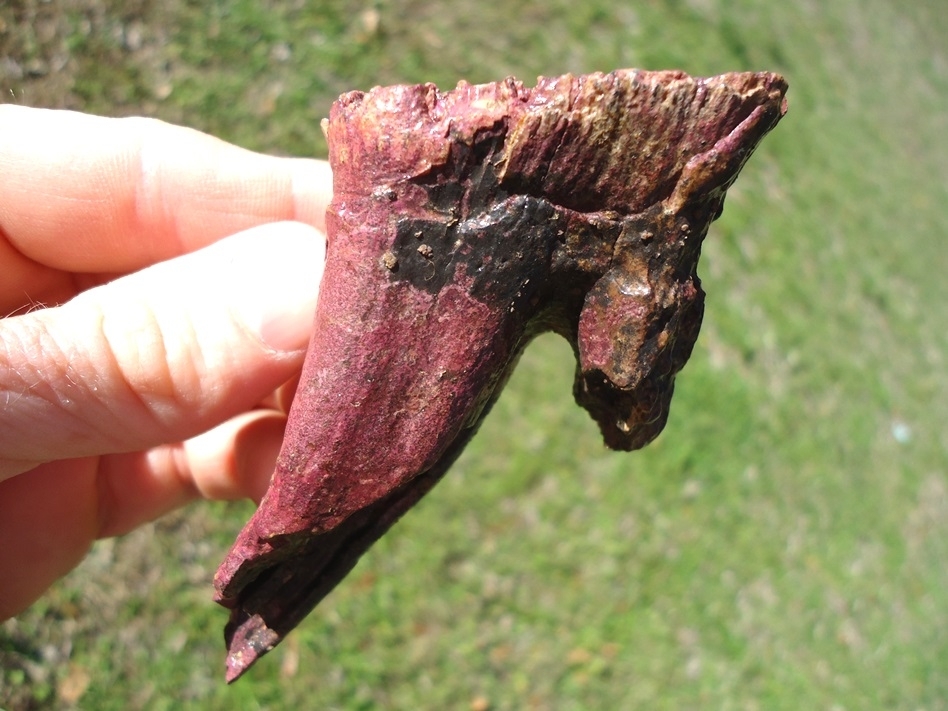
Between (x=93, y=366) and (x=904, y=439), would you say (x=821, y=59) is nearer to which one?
(x=904, y=439)

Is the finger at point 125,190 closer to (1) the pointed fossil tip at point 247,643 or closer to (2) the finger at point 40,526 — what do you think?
(2) the finger at point 40,526

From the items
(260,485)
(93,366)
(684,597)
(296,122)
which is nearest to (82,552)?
(260,485)

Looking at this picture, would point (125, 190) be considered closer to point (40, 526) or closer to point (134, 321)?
point (134, 321)

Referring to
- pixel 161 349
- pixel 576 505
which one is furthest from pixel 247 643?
pixel 576 505

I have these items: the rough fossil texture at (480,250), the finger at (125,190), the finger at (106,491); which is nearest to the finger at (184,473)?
the finger at (106,491)

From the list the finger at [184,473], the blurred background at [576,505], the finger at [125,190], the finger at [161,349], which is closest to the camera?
the finger at [161,349]

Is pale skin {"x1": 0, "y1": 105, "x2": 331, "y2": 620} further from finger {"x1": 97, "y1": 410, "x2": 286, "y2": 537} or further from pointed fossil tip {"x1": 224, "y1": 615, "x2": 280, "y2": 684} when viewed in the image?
pointed fossil tip {"x1": 224, "y1": 615, "x2": 280, "y2": 684}

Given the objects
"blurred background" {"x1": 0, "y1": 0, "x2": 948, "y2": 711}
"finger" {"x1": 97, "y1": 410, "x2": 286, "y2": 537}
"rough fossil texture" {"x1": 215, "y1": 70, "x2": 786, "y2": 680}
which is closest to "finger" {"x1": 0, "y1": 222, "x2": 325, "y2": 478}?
"rough fossil texture" {"x1": 215, "y1": 70, "x2": 786, "y2": 680}
